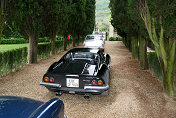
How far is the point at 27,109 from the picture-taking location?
2.25 meters

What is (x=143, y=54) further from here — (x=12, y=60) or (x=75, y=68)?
(x=12, y=60)

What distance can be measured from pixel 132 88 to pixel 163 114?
185 cm

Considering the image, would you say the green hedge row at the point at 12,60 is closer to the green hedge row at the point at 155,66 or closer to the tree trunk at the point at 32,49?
the tree trunk at the point at 32,49

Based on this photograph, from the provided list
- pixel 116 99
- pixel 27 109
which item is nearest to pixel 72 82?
pixel 116 99

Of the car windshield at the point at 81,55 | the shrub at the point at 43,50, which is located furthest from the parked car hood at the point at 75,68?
the shrub at the point at 43,50

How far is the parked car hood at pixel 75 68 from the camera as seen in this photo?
14.9 feet

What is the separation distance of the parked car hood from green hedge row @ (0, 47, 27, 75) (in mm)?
3262

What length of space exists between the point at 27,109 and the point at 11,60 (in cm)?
622

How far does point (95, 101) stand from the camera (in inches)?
190

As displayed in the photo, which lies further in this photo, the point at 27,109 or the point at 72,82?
the point at 72,82

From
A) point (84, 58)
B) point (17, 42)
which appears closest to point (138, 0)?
point (84, 58)

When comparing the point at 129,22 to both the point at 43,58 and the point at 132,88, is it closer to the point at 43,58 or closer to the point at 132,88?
the point at 132,88

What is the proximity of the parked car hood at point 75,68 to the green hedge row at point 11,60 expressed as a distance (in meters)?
3.26

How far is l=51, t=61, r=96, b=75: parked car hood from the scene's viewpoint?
14.9 ft
